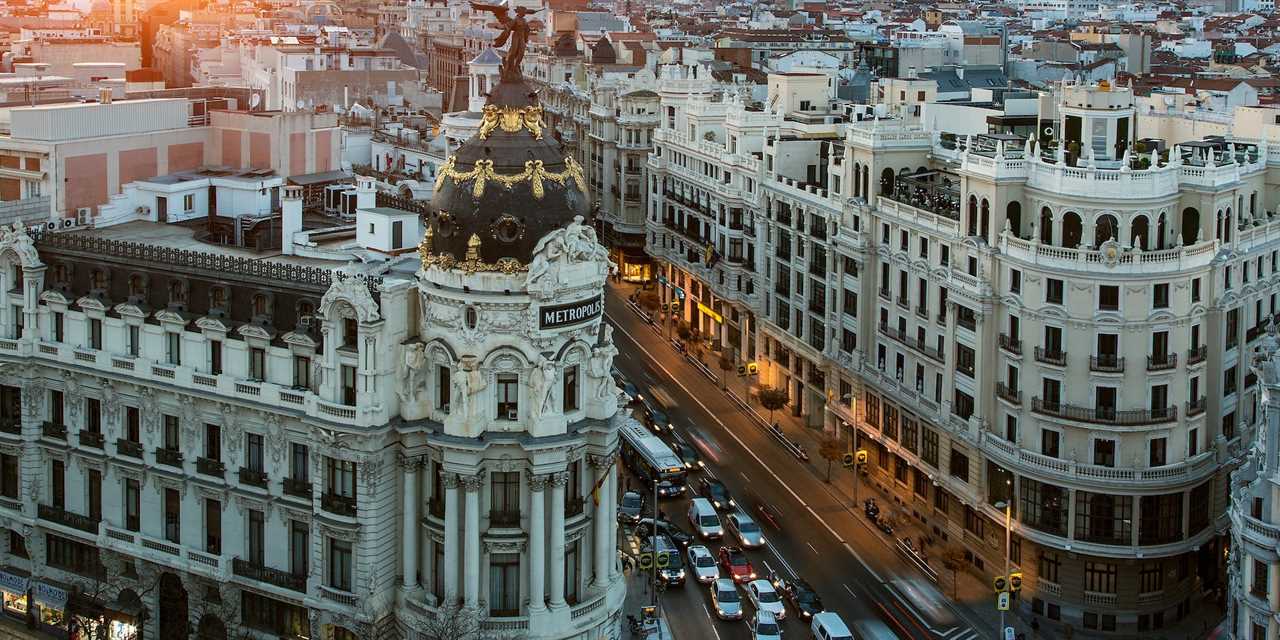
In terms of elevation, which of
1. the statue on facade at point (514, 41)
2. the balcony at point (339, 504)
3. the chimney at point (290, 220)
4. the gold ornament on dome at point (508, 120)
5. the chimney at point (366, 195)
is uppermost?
the statue on facade at point (514, 41)

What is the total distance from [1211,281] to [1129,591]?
70.8 ft

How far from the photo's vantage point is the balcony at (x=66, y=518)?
10494cm

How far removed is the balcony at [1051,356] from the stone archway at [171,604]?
57.3 m

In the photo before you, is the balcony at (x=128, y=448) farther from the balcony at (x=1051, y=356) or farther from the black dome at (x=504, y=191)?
the balcony at (x=1051, y=356)

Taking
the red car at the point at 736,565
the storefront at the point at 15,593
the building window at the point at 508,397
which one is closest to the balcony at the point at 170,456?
the storefront at the point at 15,593

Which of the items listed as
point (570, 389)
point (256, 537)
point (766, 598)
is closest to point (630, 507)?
point (766, 598)

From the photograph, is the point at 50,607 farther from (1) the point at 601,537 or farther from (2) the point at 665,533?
(2) the point at 665,533

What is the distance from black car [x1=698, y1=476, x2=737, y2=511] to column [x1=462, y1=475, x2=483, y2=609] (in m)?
40.4

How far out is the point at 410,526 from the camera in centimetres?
9600

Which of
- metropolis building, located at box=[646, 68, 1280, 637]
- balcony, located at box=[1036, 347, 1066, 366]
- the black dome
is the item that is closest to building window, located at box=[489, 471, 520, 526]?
the black dome

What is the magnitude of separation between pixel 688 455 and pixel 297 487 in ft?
163

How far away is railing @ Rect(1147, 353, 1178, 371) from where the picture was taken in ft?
369

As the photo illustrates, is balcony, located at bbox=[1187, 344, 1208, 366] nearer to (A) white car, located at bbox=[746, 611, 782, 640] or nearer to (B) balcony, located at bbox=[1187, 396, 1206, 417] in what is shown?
(B) balcony, located at bbox=[1187, 396, 1206, 417]

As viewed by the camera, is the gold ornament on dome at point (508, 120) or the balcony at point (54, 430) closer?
the gold ornament on dome at point (508, 120)
